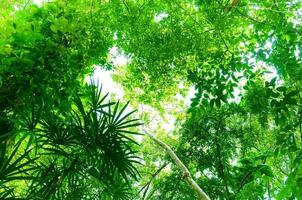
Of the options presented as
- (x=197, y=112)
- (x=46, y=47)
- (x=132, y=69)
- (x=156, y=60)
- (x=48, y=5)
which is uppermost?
(x=132, y=69)

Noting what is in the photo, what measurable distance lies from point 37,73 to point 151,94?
10.4 feet

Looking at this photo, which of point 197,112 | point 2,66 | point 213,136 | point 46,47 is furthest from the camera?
point 213,136

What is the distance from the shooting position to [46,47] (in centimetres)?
377

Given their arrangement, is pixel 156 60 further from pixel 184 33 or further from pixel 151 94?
pixel 151 94

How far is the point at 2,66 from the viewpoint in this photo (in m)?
3.46

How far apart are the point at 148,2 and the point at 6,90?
7.98 feet

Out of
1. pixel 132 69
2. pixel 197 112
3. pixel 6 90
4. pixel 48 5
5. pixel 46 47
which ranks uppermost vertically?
pixel 132 69

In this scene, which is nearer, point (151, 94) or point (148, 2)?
point (148, 2)

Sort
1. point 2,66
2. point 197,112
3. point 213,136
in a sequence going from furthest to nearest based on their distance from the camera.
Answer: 1. point 213,136
2. point 2,66
3. point 197,112

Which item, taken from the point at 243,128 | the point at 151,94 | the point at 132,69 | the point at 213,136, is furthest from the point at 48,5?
the point at 243,128

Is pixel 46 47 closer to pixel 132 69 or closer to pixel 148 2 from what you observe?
pixel 148 2

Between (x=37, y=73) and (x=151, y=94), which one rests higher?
(x=151, y=94)

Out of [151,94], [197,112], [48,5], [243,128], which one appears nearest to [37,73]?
[48,5]

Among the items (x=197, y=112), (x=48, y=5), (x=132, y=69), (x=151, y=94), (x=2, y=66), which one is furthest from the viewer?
(x=151, y=94)
